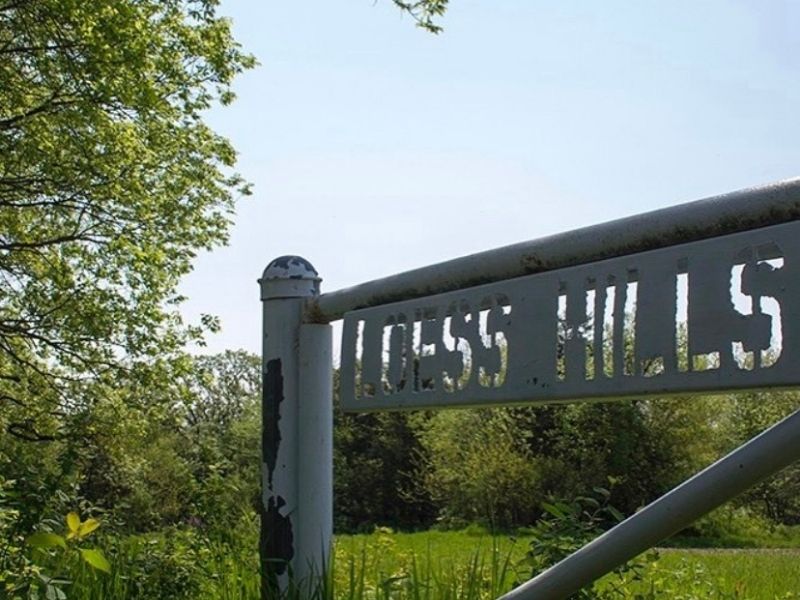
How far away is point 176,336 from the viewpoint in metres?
13.7

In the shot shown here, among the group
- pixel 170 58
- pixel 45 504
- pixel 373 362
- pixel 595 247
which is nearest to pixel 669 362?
pixel 595 247

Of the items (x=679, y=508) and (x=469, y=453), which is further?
(x=469, y=453)

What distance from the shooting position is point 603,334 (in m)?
1.74

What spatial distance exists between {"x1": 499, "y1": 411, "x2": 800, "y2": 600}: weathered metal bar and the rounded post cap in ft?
3.94

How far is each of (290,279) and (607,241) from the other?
1.06 meters

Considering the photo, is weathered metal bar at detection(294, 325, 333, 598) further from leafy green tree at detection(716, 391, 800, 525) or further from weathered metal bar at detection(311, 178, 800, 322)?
leafy green tree at detection(716, 391, 800, 525)

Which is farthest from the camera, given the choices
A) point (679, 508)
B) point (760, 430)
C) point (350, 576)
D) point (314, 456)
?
point (760, 430)

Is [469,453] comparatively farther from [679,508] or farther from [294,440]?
[679,508]

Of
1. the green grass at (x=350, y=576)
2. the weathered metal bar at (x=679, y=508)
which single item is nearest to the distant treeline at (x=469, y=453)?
the green grass at (x=350, y=576)

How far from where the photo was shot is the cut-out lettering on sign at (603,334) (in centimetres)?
149

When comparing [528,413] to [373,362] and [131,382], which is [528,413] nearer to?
[131,382]

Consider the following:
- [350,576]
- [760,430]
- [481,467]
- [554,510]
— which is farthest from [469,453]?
[350,576]

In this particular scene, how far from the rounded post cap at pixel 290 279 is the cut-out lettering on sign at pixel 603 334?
1.13 ft

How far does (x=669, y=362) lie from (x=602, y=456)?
53.1ft
